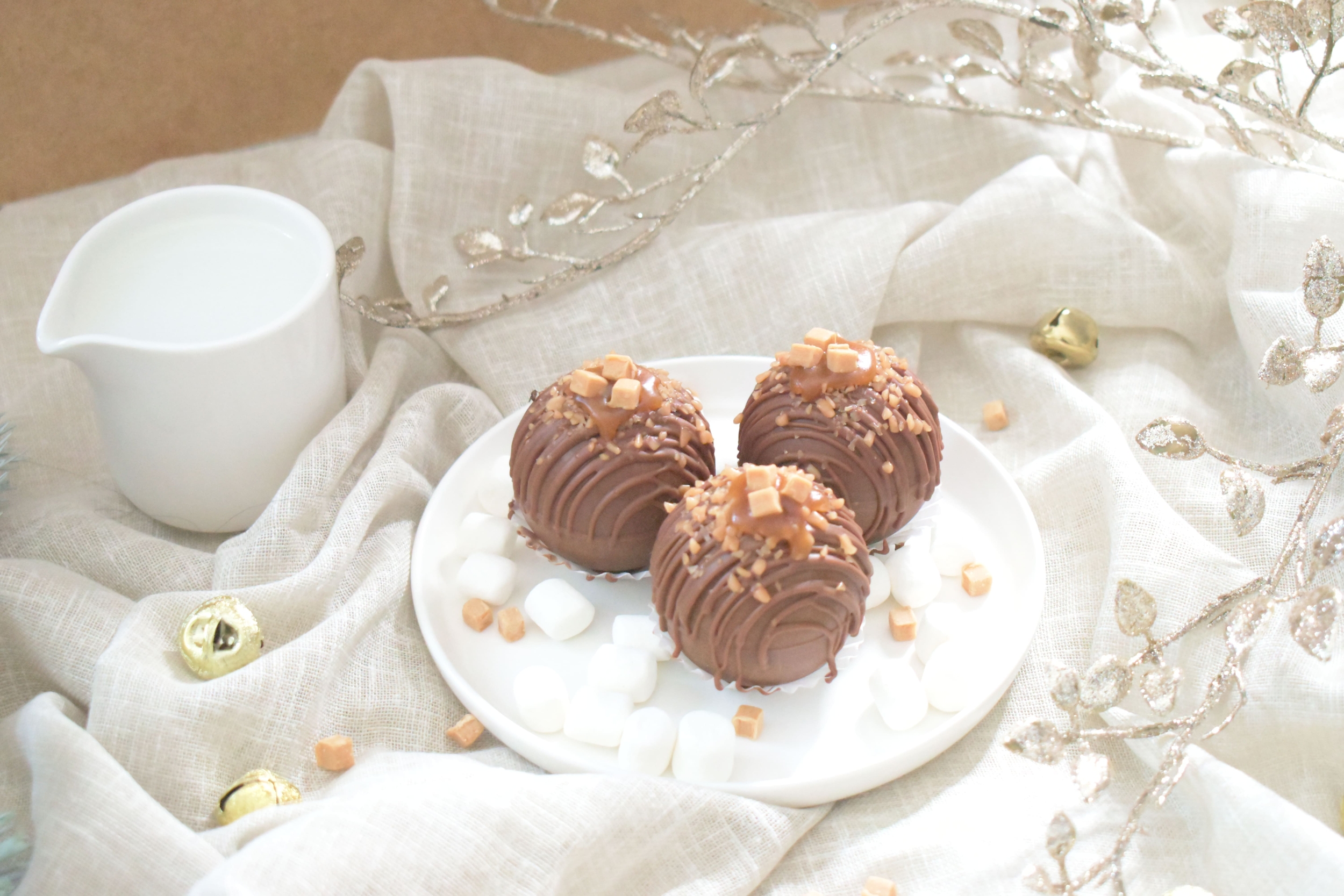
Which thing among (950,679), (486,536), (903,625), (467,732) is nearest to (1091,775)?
(950,679)

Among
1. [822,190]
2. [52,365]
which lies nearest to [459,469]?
[52,365]

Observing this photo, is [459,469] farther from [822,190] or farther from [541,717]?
[822,190]

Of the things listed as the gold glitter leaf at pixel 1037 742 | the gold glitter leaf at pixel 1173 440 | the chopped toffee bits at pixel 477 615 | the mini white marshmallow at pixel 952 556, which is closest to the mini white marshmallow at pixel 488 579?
the chopped toffee bits at pixel 477 615

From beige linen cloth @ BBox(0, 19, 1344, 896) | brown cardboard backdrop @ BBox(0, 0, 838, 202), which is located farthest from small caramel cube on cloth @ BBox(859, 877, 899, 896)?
brown cardboard backdrop @ BBox(0, 0, 838, 202)

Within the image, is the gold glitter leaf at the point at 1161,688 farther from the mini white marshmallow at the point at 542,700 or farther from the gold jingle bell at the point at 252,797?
the gold jingle bell at the point at 252,797

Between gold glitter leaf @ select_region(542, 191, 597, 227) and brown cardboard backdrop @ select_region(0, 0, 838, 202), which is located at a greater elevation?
brown cardboard backdrop @ select_region(0, 0, 838, 202)

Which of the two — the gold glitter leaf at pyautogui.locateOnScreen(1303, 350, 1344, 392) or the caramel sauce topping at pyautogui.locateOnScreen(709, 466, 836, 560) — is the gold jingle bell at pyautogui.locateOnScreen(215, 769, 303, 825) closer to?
the caramel sauce topping at pyautogui.locateOnScreen(709, 466, 836, 560)
